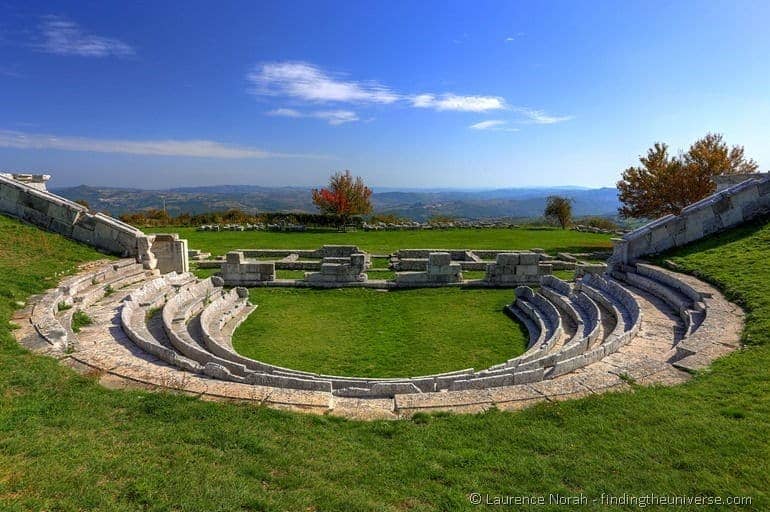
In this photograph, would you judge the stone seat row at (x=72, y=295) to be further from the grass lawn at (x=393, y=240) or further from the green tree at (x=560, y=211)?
the green tree at (x=560, y=211)

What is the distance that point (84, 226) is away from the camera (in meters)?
17.0

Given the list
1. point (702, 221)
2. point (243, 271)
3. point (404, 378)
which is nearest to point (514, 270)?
point (702, 221)

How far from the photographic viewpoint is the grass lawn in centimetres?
2680

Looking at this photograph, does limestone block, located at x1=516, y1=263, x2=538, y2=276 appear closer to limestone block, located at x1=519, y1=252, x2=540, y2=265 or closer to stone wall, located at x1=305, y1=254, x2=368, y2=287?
limestone block, located at x1=519, y1=252, x2=540, y2=265

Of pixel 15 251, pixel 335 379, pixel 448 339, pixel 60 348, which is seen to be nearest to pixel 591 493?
pixel 335 379

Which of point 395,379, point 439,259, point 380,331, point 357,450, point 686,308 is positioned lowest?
point 380,331

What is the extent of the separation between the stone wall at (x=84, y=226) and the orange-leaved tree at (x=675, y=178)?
27.2 meters

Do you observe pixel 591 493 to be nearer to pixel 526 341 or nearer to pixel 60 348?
pixel 526 341

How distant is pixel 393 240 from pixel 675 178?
18132 millimetres

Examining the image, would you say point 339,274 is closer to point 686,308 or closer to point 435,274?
point 435,274

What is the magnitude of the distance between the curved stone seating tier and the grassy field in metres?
0.59


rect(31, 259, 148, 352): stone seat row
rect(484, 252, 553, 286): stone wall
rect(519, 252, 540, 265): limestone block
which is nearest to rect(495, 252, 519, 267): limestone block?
rect(484, 252, 553, 286): stone wall

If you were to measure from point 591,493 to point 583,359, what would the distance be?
4.37m

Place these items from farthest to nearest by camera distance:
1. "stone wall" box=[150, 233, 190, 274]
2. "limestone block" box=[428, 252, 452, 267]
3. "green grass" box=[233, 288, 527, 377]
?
"limestone block" box=[428, 252, 452, 267], "stone wall" box=[150, 233, 190, 274], "green grass" box=[233, 288, 527, 377]
